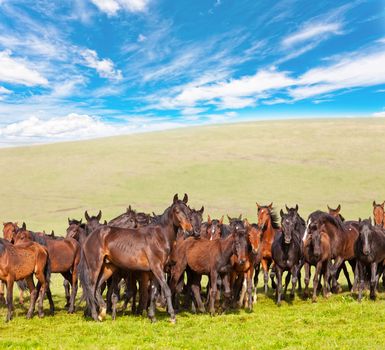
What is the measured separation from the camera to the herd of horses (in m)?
10.3

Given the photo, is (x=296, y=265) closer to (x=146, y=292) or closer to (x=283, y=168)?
(x=146, y=292)

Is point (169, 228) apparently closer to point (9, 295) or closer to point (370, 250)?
point (9, 295)

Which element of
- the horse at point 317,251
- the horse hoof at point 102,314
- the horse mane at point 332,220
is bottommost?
the horse hoof at point 102,314

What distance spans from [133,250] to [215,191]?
38431 millimetres

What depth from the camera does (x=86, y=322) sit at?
1000 centimetres

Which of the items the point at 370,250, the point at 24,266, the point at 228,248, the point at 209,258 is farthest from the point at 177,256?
the point at 370,250

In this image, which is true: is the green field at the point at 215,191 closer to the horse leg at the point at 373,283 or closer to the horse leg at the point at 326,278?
the horse leg at the point at 326,278

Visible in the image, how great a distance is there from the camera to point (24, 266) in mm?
10625

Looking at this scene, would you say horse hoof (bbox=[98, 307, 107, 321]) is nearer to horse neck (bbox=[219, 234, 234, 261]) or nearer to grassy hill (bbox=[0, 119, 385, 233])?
horse neck (bbox=[219, 234, 234, 261])

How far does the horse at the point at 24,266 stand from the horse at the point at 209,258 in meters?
3.41

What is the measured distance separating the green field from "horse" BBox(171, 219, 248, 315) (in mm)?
922

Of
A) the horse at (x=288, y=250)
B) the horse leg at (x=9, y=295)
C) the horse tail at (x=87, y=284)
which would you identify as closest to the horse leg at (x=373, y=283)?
the horse at (x=288, y=250)

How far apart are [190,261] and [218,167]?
4721 centimetres

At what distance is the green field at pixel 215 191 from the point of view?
8.54 metres
